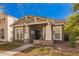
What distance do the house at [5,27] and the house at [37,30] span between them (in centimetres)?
8

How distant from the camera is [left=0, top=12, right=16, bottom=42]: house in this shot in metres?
4.61

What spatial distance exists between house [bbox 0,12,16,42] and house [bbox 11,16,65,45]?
85mm

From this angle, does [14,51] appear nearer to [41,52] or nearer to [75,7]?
[41,52]

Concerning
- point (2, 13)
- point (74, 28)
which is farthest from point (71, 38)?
point (2, 13)

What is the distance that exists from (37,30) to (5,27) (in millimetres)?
604

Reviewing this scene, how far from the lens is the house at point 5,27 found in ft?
15.1

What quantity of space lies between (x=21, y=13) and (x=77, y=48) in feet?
3.95

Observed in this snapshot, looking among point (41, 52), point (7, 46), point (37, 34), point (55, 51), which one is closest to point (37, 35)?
point (37, 34)

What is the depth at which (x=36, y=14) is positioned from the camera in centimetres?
458

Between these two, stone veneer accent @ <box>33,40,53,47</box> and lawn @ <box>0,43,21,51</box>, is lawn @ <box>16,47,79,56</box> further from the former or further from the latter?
lawn @ <box>0,43,21,51</box>

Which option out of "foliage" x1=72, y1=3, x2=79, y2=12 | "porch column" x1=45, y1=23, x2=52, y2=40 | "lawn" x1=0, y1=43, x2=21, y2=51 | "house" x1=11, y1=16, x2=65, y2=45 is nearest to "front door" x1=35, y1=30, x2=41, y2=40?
"house" x1=11, y1=16, x2=65, y2=45

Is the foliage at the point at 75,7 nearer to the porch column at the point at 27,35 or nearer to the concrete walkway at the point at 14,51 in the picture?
the porch column at the point at 27,35

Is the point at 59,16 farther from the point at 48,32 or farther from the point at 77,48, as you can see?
the point at 77,48

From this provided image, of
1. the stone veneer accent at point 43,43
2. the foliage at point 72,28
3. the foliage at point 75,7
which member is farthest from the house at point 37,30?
the foliage at point 75,7
